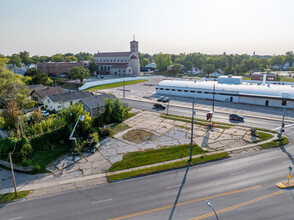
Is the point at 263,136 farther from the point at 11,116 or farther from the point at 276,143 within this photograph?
the point at 11,116

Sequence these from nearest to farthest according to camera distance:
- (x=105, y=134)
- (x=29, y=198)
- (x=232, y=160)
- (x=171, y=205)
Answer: (x=171, y=205) < (x=29, y=198) < (x=232, y=160) < (x=105, y=134)

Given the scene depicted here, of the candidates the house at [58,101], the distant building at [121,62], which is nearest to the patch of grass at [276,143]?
the house at [58,101]

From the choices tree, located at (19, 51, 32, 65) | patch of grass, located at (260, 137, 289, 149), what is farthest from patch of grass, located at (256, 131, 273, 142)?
tree, located at (19, 51, 32, 65)

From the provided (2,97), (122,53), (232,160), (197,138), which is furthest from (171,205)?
(122,53)

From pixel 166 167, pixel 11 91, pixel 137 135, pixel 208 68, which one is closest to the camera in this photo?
pixel 166 167

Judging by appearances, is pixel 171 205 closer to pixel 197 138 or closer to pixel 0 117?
pixel 197 138

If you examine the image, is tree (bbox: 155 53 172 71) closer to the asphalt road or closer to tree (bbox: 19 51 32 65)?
tree (bbox: 19 51 32 65)

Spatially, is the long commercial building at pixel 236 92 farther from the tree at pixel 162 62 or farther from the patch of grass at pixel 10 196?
the tree at pixel 162 62

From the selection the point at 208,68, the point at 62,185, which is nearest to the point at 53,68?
the point at 208,68

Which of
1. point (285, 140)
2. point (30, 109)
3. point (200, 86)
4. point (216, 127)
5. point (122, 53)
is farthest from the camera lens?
point (122, 53)
